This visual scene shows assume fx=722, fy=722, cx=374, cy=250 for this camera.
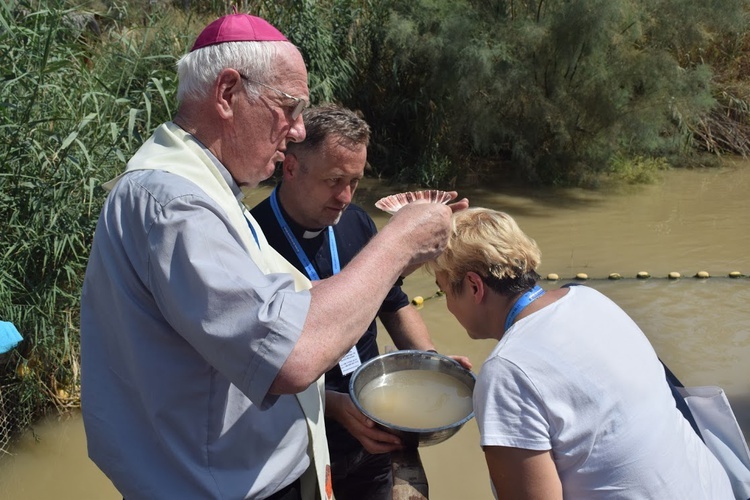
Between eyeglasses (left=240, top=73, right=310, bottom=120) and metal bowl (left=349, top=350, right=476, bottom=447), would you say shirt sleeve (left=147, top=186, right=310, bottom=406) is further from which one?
metal bowl (left=349, top=350, right=476, bottom=447)

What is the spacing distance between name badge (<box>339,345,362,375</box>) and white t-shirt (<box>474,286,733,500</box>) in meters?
0.77

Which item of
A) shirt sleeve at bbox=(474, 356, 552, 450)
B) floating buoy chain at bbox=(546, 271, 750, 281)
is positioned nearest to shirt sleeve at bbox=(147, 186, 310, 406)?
shirt sleeve at bbox=(474, 356, 552, 450)

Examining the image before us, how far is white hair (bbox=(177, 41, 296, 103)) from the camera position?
1499 mm

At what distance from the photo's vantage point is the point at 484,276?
202cm

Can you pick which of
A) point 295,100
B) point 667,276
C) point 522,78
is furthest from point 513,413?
point 522,78

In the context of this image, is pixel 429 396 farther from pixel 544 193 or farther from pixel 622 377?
pixel 544 193

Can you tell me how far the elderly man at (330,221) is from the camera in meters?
2.51

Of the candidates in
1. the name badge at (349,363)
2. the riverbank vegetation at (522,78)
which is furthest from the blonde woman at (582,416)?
the riverbank vegetation at (522,78)

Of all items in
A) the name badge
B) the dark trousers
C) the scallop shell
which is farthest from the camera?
the dark trousers

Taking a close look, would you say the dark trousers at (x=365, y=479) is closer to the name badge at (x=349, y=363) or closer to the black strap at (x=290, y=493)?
the name badge at (x=349, y=363)

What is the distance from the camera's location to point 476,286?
2047 mm

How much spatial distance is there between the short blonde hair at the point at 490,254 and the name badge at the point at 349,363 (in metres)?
0.54

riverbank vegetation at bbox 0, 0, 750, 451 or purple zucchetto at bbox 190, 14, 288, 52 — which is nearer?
purple zucchetto at bbox 190, 14, 288, 52

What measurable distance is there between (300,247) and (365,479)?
88 centimetres
